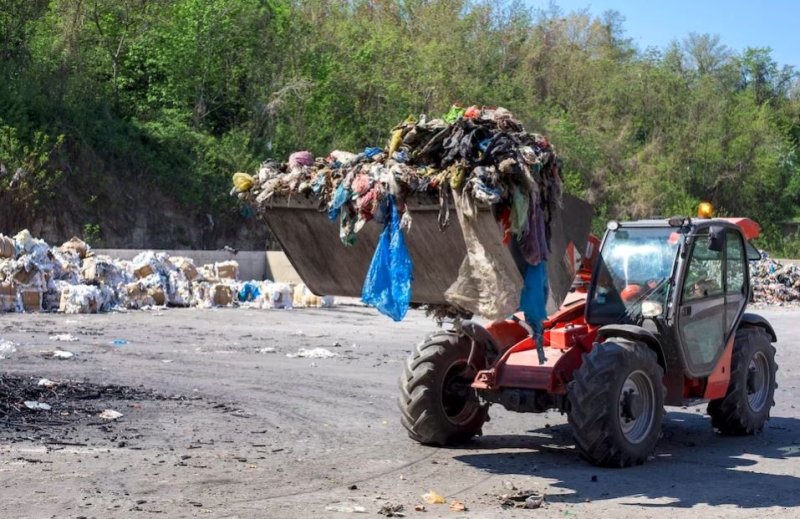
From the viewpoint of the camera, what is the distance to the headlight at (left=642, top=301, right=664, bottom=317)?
907cm

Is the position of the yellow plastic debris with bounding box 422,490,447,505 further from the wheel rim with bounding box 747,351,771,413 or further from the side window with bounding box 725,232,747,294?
the wheel rim with bounding box 747,351,771,413

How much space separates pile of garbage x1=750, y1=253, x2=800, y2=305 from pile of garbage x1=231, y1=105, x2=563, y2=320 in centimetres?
2881

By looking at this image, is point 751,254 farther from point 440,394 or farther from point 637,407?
point 440,394

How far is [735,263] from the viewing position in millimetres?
10016

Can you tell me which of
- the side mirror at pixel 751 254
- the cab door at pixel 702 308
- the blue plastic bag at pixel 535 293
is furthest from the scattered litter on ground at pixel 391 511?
the side mirror at pixel 751 254

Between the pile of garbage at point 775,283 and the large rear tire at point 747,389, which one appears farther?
the pile of garbage at point 775,283

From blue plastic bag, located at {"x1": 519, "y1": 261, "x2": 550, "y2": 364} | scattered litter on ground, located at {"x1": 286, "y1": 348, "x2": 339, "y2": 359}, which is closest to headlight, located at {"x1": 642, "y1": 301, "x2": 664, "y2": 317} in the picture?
blue plastic bag, located at {"x1": 519, "y1": 261, "x2": 550, "y2": 364}

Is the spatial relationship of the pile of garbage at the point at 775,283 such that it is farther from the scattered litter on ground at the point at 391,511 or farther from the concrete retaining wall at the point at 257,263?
the scattered litter on ground at the point at 391,511

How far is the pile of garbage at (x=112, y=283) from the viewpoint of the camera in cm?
2170

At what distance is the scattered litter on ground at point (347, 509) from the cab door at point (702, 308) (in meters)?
3.57

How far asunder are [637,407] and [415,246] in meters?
2.35

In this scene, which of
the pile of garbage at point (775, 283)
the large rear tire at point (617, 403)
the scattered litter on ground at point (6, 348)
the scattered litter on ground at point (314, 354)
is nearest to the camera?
the large rear tire at point (617, 403)

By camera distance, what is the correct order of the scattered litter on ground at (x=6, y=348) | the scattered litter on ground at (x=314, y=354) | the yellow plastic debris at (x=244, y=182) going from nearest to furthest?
the yellow plastic debris at (x=244, y=182)
the scattered litter on ground at (x=6, y=348)
the scattered litter on ground at (x=314, y=354)

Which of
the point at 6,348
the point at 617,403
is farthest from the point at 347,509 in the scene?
the point at 6,348
